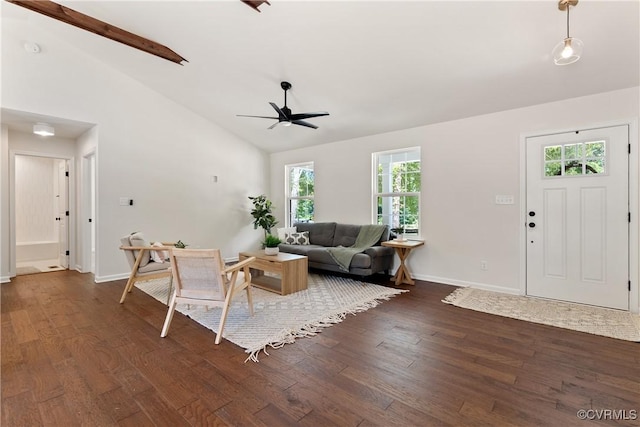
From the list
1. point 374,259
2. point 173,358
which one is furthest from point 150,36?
point 374,259

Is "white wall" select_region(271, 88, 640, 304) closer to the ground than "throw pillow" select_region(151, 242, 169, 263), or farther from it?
farther from it

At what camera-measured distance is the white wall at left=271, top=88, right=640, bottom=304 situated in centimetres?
351

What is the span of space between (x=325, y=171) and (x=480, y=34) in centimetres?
360

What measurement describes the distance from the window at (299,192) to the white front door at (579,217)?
3951mm

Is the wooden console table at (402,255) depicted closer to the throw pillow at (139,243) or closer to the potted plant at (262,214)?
the potted plant at (262,214)

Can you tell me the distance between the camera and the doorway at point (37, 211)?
6.31 meters

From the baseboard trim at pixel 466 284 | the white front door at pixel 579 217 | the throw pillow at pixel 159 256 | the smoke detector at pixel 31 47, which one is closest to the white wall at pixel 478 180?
the baseboard trim at pixel 466 284

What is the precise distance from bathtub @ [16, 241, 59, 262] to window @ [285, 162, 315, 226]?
5305mm

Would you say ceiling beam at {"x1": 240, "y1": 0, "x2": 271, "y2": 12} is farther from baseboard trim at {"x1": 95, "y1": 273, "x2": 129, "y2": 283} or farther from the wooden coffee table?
baseboard trim at {"x1": 95, "y1": 273, "x2": 129, "y2": 283}

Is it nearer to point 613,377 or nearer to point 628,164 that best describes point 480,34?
point 628,164

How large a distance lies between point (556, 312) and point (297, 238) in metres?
3.96

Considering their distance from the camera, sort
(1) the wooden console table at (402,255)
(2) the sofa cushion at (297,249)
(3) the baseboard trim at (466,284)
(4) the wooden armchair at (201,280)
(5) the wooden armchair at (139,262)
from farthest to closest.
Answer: (2) the sofa cushion at (297,249)
(1) the wooden console table at (402,255)
(3) the baseboard trim at (466,284)
(5) the wooden armchair at (139,262)
(4) the wooden armchair at (201,280)

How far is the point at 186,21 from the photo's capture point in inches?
134

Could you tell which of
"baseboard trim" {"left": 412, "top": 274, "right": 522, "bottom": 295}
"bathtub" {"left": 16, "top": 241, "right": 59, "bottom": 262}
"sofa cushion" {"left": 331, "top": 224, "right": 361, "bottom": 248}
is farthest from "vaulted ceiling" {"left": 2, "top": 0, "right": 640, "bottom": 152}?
"bathtub" {"left": 16, "top": 241, "right": 59, "bottom": 262}
